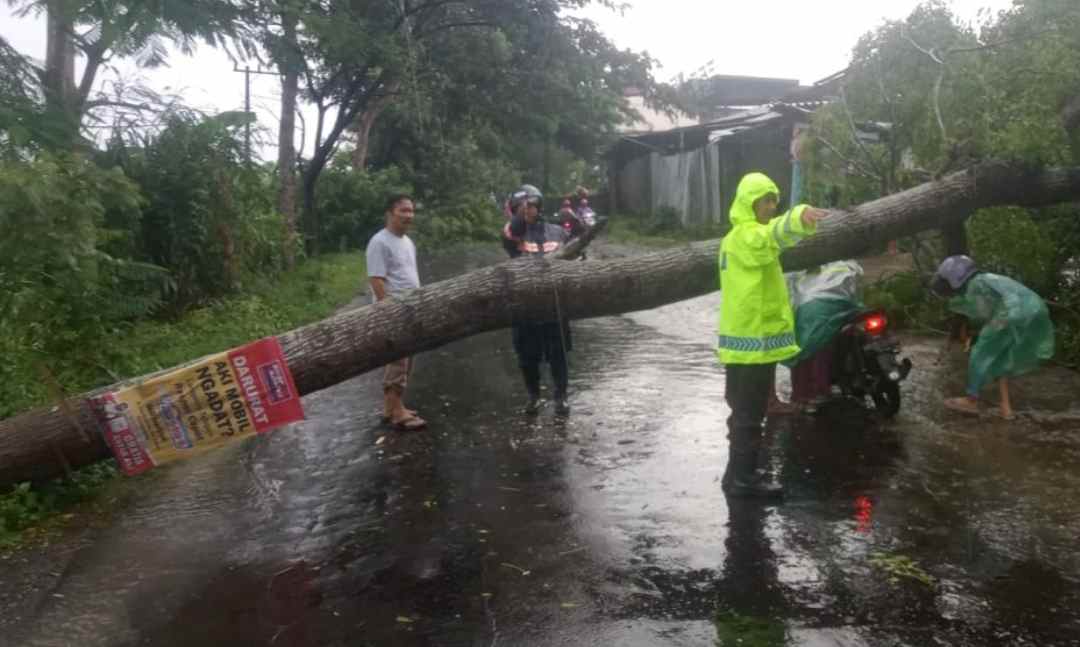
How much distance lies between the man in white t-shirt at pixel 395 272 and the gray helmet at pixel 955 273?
3.65m

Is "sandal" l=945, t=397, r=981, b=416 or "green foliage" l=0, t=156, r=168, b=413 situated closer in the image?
"green foliage" l=0, t=156, r=168, b=413

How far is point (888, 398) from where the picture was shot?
7.12 meters

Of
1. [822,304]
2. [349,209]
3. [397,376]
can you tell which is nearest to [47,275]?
[397,376]

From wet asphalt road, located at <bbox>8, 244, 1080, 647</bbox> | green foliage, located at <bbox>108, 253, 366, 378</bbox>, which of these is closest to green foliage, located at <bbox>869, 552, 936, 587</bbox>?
wet asphalt road, located at <bbox>8, 244, 1080, 647</bbox>

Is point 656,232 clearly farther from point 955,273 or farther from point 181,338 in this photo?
point 955,273

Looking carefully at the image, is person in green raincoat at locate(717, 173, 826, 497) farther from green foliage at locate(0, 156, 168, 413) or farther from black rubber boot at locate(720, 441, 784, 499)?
green foliage at locate(0, 156, 168, 413)

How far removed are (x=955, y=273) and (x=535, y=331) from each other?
2.96 m

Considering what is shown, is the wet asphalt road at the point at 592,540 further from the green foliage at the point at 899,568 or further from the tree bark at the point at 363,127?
the tree bark at the point at 363,127

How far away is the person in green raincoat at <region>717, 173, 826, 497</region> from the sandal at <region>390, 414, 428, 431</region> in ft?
8.77

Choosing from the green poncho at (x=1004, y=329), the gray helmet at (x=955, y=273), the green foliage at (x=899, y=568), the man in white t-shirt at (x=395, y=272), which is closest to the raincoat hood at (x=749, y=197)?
the green foliage at (x=899, y=568)

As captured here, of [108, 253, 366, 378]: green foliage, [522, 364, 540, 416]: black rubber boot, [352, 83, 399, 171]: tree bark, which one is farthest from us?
[352, 83, 399, 171]: tree bark

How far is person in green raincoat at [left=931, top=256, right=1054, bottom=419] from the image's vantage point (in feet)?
22.3

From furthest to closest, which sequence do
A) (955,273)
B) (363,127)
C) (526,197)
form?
(363,127) → (526,197) → (955,273)

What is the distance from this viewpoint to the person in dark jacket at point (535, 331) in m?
7.64
